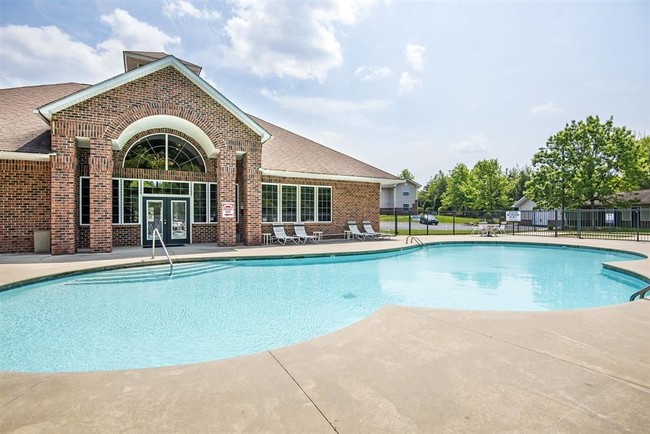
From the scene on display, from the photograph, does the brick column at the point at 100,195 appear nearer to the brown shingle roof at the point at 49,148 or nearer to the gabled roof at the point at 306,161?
the brown shingle roof at the point at 49,148

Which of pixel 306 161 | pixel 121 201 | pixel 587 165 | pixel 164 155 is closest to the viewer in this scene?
pixel 121 201

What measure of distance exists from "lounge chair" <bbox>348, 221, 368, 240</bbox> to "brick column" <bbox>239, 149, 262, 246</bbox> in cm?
529

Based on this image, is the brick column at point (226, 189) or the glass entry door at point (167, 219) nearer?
the brick column at point (226, 189)

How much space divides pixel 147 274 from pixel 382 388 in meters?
8.00

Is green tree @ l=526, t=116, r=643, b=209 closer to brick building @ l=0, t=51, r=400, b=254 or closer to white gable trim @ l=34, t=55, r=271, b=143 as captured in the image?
brick building @ l=0, t=51, r=400, b=254

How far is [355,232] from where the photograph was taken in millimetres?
17188

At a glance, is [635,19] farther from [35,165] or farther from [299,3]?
[35,165]

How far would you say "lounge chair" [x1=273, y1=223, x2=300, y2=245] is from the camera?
1512cm

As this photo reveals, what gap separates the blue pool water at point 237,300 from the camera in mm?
4547

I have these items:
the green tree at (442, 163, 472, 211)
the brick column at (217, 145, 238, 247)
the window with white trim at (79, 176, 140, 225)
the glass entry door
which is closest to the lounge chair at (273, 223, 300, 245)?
the brick column at (217, 145, 238, 247)

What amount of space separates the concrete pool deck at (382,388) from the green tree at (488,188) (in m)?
44.9

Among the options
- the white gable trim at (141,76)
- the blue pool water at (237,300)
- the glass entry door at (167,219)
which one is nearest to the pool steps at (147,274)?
the blue pool water at (237,300)

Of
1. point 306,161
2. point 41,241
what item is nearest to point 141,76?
point 41,241

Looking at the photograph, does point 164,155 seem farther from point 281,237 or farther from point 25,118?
point 281,237
